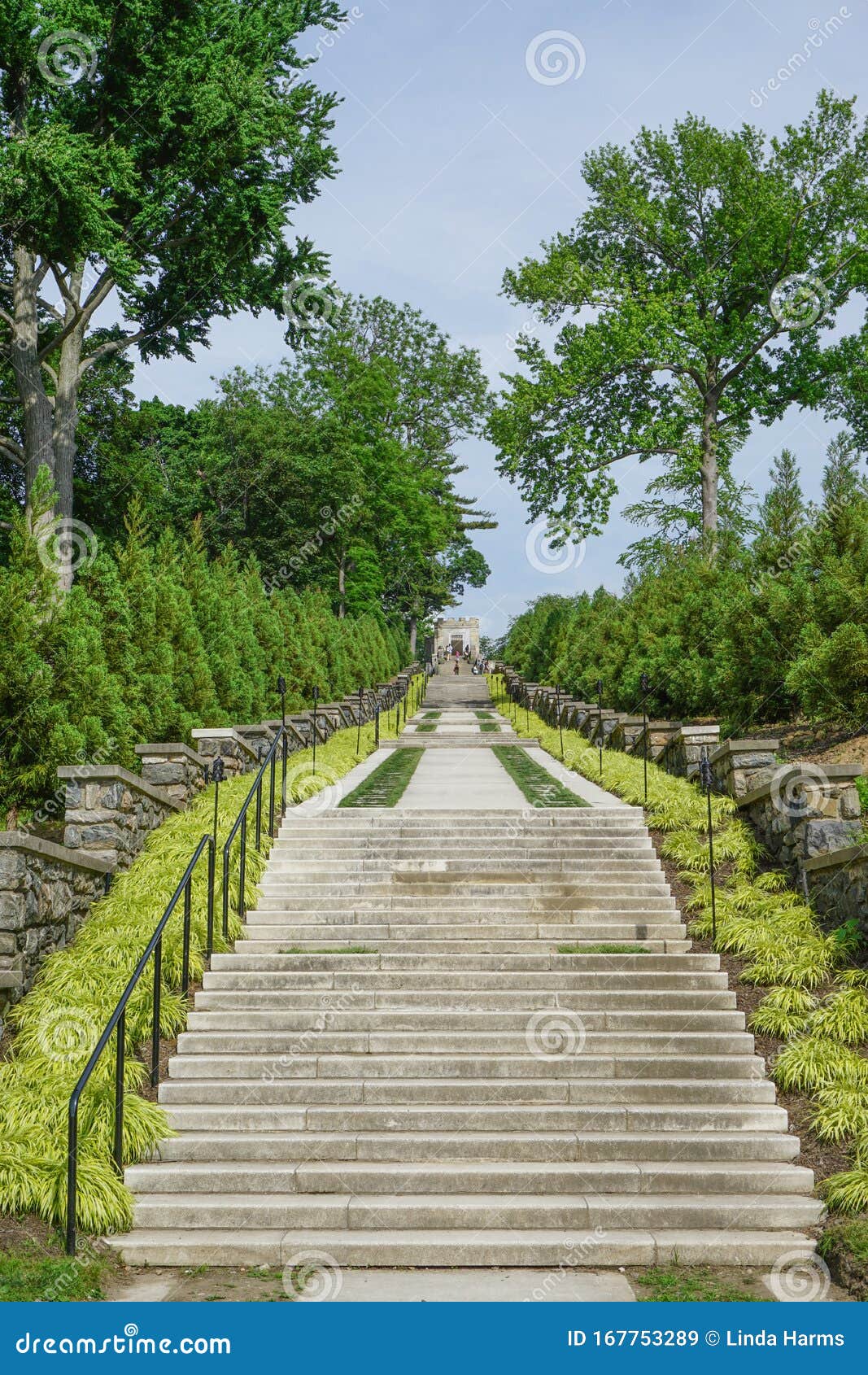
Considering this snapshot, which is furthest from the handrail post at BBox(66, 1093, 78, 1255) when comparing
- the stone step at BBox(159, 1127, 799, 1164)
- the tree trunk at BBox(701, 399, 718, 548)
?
the tree trunk at BBox(701, 399, 718, 548)

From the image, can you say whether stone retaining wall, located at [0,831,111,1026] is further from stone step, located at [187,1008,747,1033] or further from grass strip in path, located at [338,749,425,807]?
grass strip in path, located at [338,749,425,807]

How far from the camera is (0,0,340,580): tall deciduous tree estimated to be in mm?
15102

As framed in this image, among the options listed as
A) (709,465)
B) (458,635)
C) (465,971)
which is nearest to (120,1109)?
(465,971)

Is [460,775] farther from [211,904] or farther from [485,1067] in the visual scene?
[485,1067]

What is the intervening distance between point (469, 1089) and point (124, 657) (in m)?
7.67

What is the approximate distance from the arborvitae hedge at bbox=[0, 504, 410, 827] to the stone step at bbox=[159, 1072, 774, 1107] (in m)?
4.49

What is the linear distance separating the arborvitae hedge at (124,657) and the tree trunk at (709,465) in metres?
11.3

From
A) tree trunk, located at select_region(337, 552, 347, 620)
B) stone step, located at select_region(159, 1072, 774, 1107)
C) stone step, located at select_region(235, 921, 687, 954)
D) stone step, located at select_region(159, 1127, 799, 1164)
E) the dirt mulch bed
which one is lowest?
stone step, located at select_region(159, 1127, 799, 1164)

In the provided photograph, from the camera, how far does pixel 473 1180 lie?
6180 millimetres

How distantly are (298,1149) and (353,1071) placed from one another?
804mm

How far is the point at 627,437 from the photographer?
27094mm

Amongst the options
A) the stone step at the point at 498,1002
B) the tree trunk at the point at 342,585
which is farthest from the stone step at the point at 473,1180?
the tree trunk at the point at 342,585

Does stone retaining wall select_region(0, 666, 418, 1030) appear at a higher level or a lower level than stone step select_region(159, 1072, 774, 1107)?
Result: higher

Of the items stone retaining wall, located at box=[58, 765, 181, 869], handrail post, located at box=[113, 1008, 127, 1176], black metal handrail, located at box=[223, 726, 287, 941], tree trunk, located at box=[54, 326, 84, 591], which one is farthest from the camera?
tree trunk, located at box=[54, 326, 84, 591]
